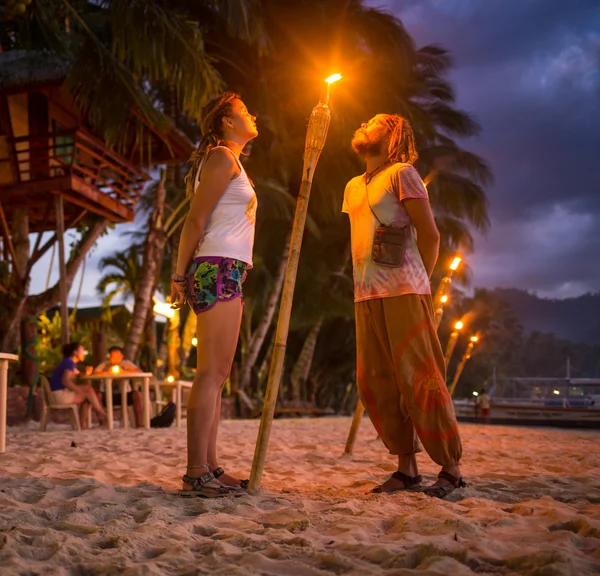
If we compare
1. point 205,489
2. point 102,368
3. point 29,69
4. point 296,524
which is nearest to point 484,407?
point 102,368

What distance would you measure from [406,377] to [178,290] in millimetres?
1141

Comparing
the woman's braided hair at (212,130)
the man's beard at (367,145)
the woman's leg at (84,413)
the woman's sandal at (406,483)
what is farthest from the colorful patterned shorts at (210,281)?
the woman's leg at (84,413)

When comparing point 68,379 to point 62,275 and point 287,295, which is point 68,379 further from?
point 287,295

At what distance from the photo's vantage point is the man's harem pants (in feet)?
10.1

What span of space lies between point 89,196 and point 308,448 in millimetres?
7129

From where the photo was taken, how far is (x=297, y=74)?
1634 cm

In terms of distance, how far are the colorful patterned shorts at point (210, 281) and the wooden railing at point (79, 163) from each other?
28.0 ft

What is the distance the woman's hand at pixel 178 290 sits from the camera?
3025mm

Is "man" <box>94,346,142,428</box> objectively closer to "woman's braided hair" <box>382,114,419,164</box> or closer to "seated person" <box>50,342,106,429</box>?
"seated person" <box>50,342,106,429</box>

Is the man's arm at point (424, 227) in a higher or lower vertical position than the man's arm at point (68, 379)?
higher

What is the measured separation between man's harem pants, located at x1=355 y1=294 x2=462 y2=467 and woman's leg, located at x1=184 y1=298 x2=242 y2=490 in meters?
0.76

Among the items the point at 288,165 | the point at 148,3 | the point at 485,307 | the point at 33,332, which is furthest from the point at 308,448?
the point at 485,307

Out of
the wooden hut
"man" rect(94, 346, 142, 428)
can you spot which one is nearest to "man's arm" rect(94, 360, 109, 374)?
"man" rect(94, 346, 142, 428)

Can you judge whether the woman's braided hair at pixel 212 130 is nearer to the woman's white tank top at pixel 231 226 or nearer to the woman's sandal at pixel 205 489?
the woman's white tank top at pixel 231 226
